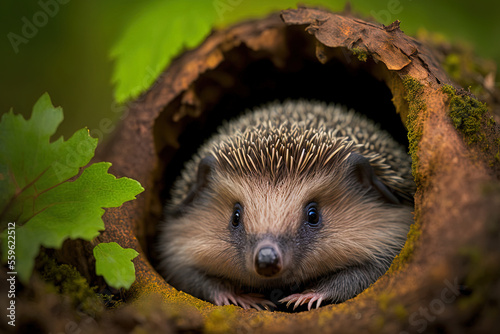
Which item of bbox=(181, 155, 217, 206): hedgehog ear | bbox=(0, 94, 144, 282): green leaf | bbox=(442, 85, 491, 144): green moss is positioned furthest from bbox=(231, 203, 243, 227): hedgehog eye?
bbox=(442, 85, 491, 144): green moss

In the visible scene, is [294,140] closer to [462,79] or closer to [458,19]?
[462,79]

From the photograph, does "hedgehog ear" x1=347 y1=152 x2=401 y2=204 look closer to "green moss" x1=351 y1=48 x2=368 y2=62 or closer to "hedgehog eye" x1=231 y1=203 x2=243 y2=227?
"green moss" x1=351 y1=48 x2=368 y2=62

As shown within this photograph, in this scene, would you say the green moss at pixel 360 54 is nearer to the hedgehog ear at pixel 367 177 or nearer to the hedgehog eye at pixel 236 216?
the hedgehog ear at pixel 367 177

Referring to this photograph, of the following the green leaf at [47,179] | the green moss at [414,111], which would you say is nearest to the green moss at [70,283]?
the green leaf at [47,179]

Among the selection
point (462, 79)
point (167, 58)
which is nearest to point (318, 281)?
point (167, 58)

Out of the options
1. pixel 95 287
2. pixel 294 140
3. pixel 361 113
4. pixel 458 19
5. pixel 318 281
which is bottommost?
pixel 95 287

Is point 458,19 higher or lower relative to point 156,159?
higher
